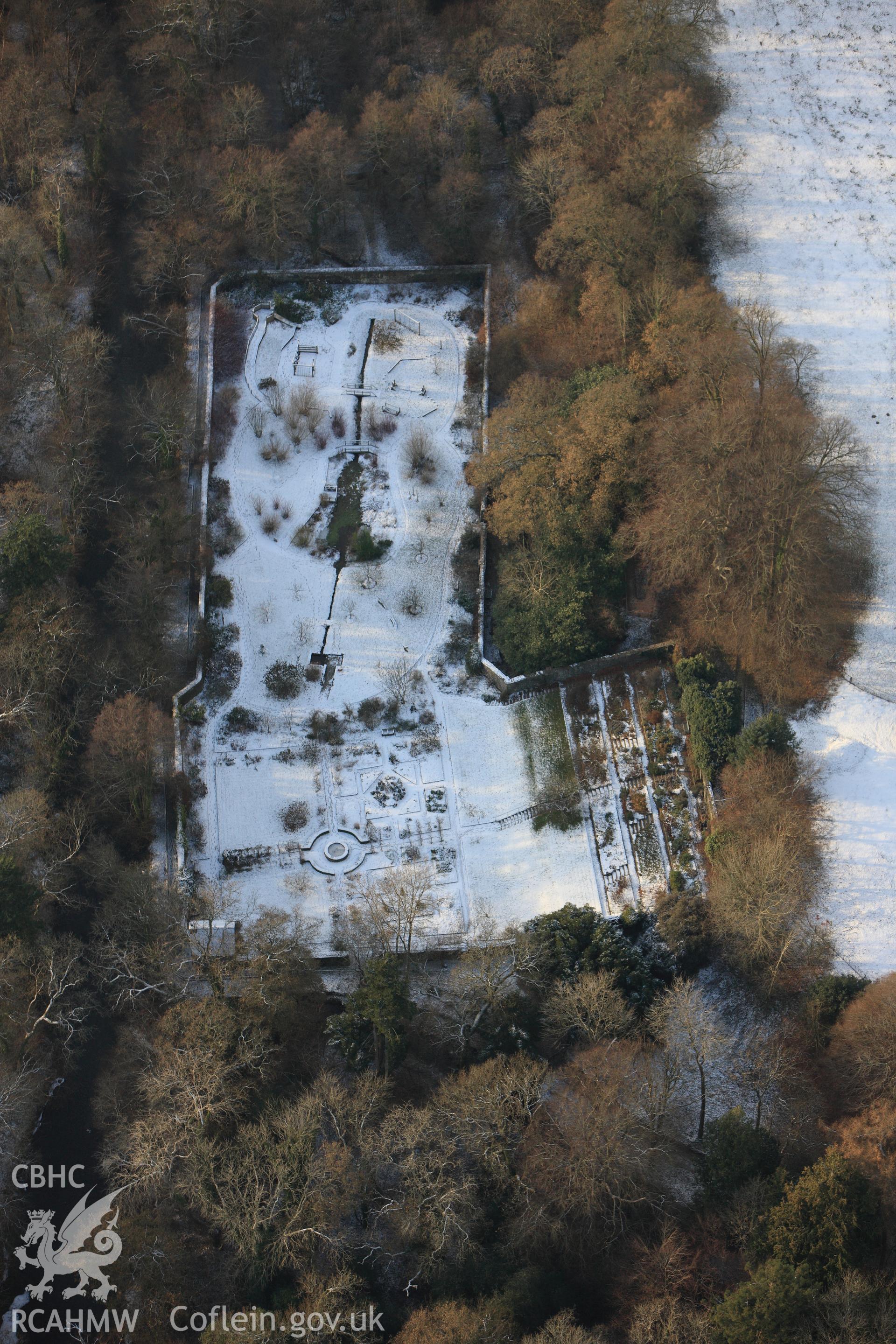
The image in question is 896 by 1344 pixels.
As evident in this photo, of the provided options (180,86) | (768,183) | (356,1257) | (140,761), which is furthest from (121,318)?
(356,1257)

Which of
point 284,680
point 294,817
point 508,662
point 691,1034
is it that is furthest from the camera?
point 284,680

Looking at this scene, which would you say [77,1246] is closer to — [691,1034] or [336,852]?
[336,852]

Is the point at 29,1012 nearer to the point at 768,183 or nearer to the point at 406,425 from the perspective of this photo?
the point at 406,425

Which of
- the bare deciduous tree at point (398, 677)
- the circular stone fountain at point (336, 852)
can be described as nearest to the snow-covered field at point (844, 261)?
the bare deciduous tree at point (398, 677)

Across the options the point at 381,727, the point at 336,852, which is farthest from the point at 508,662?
the point at 336,852

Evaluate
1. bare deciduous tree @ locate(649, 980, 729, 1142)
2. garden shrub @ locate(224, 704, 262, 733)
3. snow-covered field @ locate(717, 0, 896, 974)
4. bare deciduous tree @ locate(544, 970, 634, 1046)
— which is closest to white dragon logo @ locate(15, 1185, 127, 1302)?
bare deciduous tree @ locate(544, 970, 634, 1046)

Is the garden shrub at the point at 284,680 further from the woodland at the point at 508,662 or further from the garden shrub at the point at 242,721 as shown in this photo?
the woodland at the point at 508,662

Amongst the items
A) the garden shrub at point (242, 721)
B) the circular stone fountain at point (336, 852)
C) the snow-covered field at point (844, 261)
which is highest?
the snow-covered field at point (844, 261)
